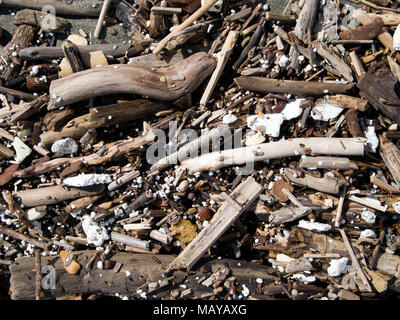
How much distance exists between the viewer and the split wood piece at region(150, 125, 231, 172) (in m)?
3.61

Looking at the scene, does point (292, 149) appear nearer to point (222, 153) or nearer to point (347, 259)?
point (222, 153)

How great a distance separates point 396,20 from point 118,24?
9.47 ft

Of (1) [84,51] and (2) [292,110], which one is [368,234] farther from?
(1) [84,51]

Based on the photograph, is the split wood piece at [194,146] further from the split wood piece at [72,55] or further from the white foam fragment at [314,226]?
the split wood piece at [72,55]

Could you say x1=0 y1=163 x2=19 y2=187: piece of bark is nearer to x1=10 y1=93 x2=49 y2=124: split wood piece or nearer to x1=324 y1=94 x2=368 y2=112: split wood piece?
x1=10 y1=93 x2=49 y2=124: split wood piece

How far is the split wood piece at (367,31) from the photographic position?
353cm

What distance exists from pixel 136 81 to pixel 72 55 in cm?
72

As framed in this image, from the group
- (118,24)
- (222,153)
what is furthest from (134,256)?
(118,24)

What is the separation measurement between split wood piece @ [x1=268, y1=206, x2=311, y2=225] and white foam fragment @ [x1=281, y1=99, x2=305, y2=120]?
910 mm

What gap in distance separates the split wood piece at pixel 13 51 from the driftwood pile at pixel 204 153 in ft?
0.05

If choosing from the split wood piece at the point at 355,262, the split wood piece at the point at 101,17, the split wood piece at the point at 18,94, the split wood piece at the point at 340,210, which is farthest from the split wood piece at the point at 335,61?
the split wood piece at the point at 18,94

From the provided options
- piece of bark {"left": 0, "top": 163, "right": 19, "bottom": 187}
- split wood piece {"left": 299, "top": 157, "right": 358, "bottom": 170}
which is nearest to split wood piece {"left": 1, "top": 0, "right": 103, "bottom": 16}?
piece of bark {"left": 0, "top": 163, "right": 19, "bottom": 187}

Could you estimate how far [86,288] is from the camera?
3.49 m

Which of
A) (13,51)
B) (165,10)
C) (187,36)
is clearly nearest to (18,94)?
(13,51)
